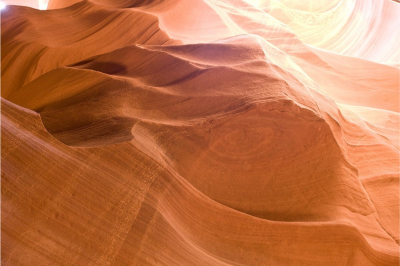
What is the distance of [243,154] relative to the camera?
4.14ft

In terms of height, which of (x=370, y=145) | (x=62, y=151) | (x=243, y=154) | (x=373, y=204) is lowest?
(x=373, y=204)

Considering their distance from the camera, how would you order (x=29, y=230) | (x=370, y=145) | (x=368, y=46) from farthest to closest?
(x=368, y=46)
(x=370, y=145)
(x=29, y=230)

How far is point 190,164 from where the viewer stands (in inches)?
46.8

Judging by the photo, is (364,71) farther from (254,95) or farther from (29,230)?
(29,230)

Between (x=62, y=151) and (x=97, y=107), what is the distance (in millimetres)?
387

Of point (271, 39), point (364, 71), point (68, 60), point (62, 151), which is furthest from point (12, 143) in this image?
point (364, 71)

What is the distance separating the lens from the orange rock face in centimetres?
86

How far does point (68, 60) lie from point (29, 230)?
156 cm

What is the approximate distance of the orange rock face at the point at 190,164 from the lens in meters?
0.86

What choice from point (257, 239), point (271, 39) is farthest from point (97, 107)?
point (271, 39)

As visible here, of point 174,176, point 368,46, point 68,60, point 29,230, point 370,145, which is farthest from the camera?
point 368,46

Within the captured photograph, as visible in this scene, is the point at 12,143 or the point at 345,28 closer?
the point at 12,143

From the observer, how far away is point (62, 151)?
0.97 metres

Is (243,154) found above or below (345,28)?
below
